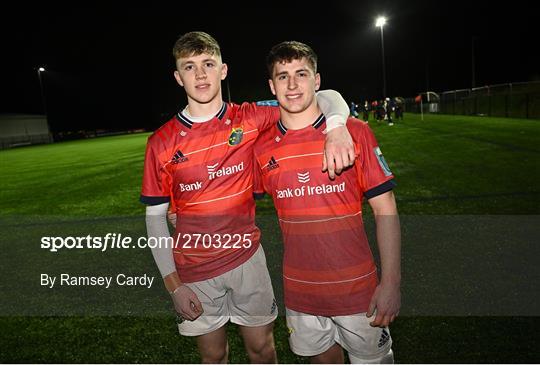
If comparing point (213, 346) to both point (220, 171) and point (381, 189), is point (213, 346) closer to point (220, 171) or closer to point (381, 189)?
point (220, 171)

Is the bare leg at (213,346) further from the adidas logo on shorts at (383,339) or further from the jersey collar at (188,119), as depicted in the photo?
the jersey collar at (188,119)

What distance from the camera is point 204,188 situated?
8.14 feet

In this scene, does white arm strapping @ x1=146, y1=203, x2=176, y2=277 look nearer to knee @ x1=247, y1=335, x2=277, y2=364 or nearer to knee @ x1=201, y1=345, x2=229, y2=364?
knee @ x1=201, y1=345, x2=229, y2=364

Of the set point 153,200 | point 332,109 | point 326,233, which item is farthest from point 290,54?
point 153,200

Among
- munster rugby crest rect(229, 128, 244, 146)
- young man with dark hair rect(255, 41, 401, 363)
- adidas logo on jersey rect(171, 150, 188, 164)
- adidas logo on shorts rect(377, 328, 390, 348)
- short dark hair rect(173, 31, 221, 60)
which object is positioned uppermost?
short dark hair rect(173, 31, 221, 60)

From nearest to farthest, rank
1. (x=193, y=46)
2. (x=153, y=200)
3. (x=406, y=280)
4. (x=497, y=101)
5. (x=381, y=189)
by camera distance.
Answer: (x=381, y=189)
(x=153, y=200)
(x=193, y=46)
(x=406, y=280)
(x=497, y=101)

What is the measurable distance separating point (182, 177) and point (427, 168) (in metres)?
8.98

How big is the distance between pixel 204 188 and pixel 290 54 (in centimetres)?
93

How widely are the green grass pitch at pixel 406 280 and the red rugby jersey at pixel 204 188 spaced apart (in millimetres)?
1137

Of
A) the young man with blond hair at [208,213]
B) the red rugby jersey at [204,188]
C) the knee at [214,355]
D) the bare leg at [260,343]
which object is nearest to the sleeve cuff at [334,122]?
the young man with blond hair at [208,213]

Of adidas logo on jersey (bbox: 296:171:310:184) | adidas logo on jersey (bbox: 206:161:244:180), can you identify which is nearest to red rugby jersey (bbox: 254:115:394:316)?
adidas logo on jersey (bbox: 296:171:310:184)

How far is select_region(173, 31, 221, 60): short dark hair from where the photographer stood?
2561mm

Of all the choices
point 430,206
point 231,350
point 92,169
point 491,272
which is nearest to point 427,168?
point 430,206

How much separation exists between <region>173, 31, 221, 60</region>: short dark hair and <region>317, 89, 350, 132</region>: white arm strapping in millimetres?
743
